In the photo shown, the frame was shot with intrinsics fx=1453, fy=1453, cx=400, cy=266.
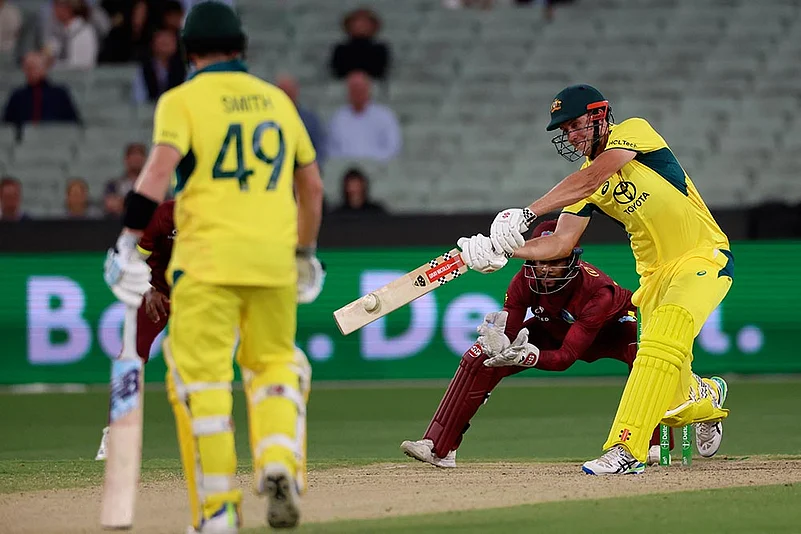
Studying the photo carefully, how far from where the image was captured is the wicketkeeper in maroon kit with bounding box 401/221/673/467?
7984 millimetres

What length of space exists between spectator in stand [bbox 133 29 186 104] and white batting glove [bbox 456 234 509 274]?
28.3ft

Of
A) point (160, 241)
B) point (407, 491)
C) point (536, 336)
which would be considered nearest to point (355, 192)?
point (160, 241)

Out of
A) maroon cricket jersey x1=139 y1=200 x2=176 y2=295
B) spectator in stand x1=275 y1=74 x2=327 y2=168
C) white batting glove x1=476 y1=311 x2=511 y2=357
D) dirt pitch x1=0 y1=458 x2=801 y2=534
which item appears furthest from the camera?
spectator in stand x1=275 y1=74 x2=327 y2=168

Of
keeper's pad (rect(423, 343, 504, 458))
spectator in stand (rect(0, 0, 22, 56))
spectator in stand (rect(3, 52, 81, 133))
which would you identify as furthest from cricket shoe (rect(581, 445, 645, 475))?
spectator in stand (rect(0, 0, 22, 56))

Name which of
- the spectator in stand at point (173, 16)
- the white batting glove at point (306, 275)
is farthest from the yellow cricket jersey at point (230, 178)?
the spectator in stand at point (173, 16)

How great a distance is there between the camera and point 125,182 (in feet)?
48.4

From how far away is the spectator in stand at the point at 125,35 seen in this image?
661 inches

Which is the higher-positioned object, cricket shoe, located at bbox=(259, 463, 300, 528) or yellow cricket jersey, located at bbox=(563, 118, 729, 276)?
yellow cricket jersey, located at bbox=(563, 118, 729, 276)

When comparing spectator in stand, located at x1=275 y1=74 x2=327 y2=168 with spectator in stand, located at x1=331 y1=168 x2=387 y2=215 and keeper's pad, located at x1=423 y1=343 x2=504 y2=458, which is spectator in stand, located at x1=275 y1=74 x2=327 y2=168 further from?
keeper's pad, located at x1=423 y1=343 x2=504 y2=458

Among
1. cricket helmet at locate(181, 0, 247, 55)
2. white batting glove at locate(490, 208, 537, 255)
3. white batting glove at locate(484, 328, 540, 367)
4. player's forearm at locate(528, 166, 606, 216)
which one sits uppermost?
cricket helmet at locate(181, 0, 247, 55)

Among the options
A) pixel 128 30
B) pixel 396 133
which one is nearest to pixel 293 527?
pixel 396 133

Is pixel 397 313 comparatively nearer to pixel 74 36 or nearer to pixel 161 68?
pixel 161 68

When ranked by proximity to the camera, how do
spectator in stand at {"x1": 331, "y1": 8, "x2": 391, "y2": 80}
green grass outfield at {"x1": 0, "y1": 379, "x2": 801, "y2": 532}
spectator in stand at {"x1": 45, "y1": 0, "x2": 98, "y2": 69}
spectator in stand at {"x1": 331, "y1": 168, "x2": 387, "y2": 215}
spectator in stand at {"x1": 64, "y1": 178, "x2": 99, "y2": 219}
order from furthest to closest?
spectator in stand at {"x1": 45, "y1": 0, "x2": 98, "y2": 69}, spectator in stand at {"x1": 331, "y1": 8, "x2": 391, "y2": 80}, spectator in stand at {"x1": 64, "y1": 178, "x2": 99, "y2": 219}, spectator in stand at {"x1": 331, "y1": 168, "x2": 387, "y2": 215}, green grass outfield at {"x1": 0, "y1": 379, "x2": 801, "y2": 532}

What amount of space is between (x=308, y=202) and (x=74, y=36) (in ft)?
39.0
